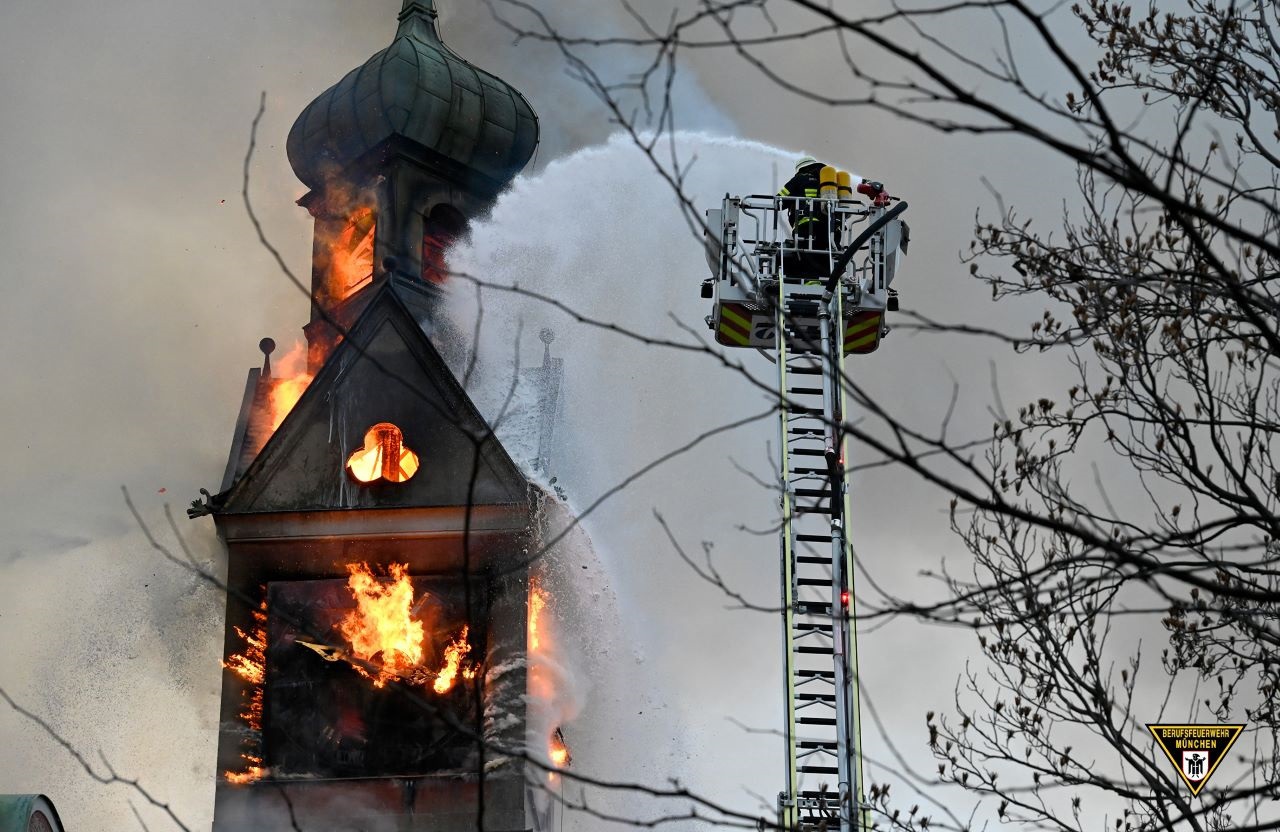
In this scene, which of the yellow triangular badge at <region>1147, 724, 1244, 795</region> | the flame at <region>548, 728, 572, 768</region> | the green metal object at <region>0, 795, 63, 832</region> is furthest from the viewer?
the flame at <region>548, 728, 572, 768</region>

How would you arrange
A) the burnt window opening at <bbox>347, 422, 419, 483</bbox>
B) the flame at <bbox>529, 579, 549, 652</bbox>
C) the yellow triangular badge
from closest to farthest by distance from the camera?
the yellow triangular badge
the flame at <bbox>529, 579, 549, 652</bbox>
the burnt window opening at <bbox>347, 422, 419, 483</bbox>

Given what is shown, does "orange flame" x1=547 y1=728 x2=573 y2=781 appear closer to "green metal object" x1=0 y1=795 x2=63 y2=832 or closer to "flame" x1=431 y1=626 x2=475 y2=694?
"flame" x1=431 y1=626 x2=475 y2=694

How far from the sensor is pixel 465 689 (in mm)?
30312

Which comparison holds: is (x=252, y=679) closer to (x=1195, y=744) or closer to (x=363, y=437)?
(x=363, y=437)

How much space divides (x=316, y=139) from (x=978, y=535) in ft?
90.4

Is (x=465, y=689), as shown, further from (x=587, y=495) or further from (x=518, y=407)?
(x=518, y=407)

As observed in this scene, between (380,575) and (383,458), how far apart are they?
7.29ft

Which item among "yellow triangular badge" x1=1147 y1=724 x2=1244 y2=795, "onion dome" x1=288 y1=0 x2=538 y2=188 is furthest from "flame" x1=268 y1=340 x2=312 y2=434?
"yellow triangular badge" x1=1147 y1=724 x2=1244 y2=795

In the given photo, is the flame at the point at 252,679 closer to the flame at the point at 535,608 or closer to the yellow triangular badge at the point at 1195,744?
the flame at the point at 535,608

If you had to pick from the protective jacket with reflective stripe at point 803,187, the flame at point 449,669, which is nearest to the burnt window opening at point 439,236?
the flame at point 449,669

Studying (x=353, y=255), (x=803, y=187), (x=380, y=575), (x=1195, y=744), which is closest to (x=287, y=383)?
(x=353, y=255)

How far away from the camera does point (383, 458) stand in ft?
107

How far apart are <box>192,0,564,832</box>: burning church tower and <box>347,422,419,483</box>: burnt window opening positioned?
0.04 metres

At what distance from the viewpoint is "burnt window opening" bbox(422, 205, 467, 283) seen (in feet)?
121
